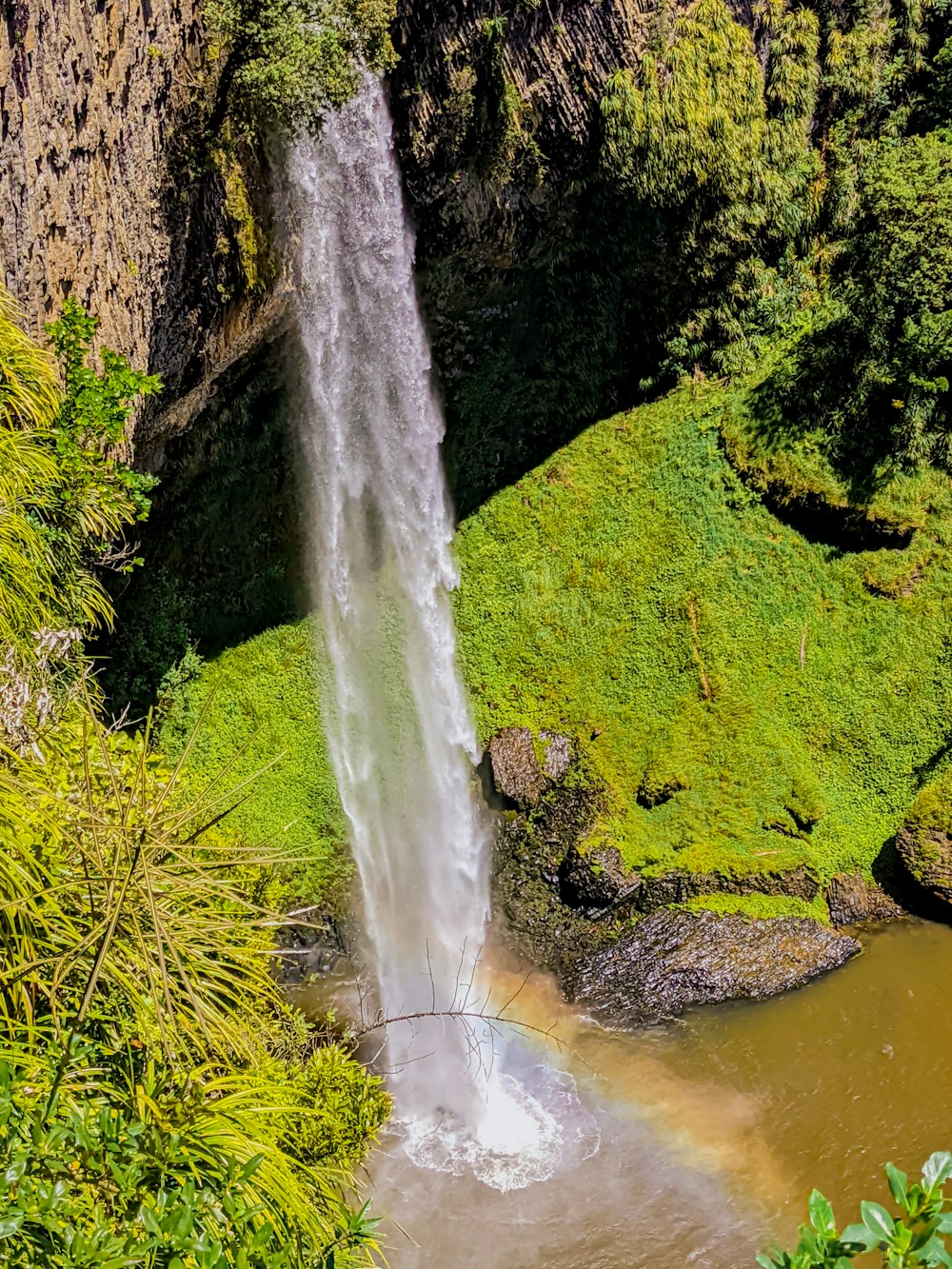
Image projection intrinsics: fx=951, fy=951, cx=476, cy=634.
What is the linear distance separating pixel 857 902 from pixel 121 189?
9615 mm

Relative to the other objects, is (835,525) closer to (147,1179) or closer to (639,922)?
(639,922)

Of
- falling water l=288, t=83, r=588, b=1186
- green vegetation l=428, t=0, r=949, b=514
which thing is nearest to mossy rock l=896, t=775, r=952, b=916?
green vegetation l=428, t=0, r=949, b=514

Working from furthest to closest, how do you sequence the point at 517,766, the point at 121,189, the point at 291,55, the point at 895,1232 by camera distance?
the point at 517,766 < the point at 291,55 < the point at 121,189 < the point at 895,1232

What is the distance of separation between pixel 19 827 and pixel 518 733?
28.3ft

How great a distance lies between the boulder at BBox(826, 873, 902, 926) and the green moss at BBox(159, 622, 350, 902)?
5.39 meters

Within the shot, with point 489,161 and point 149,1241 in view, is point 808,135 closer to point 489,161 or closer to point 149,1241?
point 489,161

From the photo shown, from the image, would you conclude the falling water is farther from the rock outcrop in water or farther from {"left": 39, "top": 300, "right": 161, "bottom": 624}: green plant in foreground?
{"left": 39, "top": 300, "right": 161, "bottom": 624}: green plant in foreground

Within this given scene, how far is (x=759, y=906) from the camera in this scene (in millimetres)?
9859

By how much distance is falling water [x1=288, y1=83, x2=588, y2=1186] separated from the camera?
10.8m

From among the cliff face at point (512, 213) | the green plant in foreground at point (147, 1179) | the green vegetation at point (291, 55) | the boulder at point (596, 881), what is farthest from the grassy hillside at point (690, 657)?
the green plant in foreground at point (147, 1179)

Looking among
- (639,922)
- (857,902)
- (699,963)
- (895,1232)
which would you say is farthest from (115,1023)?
(857,902)

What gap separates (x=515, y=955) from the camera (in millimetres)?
10336

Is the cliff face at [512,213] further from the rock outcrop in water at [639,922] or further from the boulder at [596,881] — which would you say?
the boulder at [596,881]

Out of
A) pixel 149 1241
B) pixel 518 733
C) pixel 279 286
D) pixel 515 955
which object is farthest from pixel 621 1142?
pixel 279 286
